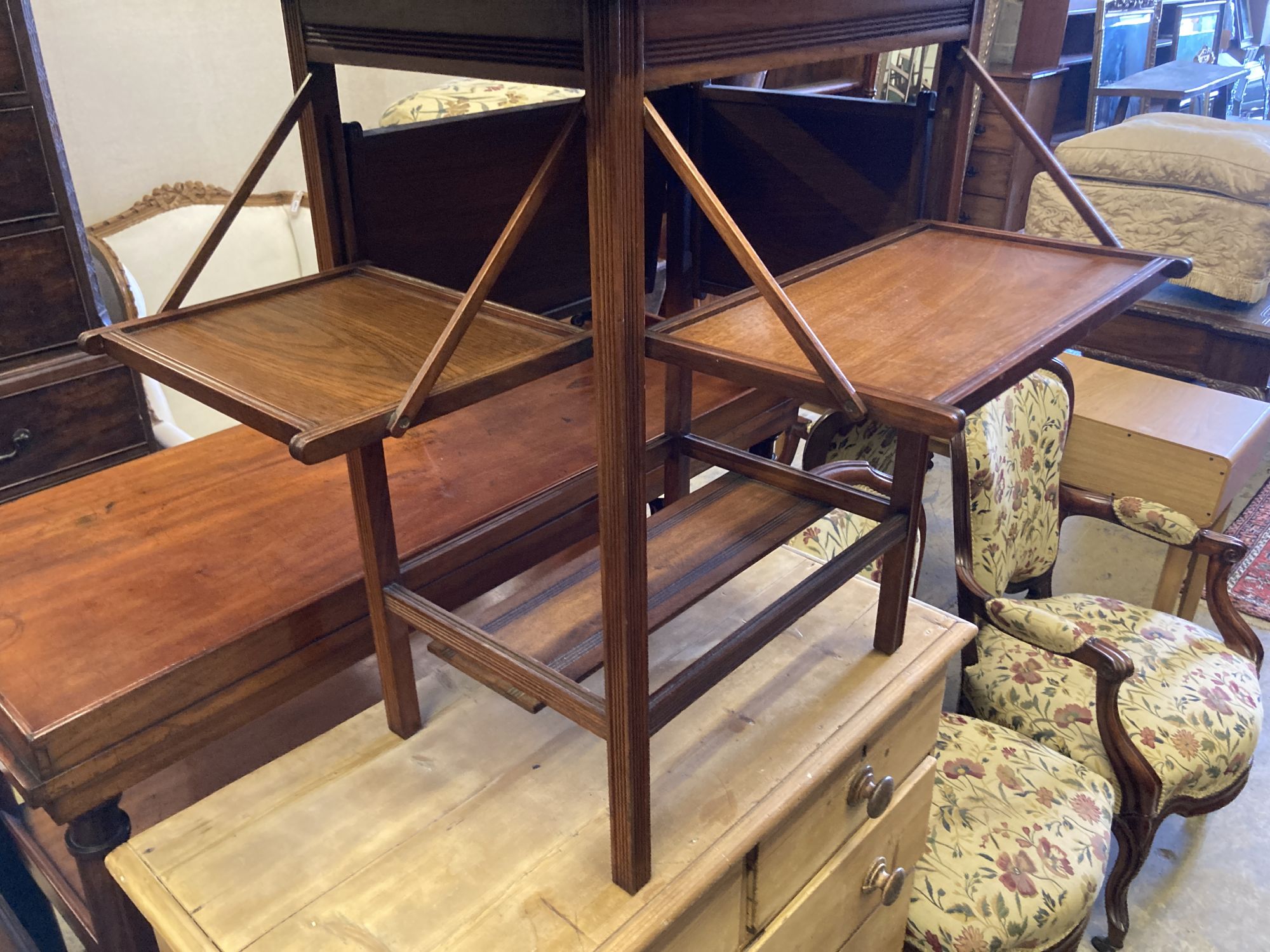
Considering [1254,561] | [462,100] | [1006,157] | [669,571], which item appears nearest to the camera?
[669,571]

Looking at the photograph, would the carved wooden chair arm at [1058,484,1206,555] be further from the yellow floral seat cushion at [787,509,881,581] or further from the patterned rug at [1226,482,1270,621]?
the patterned rug at [1226,482,1270,621]

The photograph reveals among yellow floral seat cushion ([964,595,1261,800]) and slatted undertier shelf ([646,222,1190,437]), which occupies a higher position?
slatted undertier shelf ([646,222,1190,437])

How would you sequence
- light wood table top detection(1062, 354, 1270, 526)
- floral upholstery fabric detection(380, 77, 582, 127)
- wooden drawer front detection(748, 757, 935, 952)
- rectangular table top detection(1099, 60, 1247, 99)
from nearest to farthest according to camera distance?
wooden drawer front detection(748, 757, 935, 952) → light wood table top detection(1062, 354, 1270, 526) → floral upholstery fabric detection(380, 77, 582, 127) → rectangular table top detection(1099, 60, 1247, 99)

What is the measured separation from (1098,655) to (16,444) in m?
2.07

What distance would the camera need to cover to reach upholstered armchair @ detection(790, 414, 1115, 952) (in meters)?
1.45

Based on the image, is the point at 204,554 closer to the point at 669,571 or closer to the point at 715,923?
the point at 669,571

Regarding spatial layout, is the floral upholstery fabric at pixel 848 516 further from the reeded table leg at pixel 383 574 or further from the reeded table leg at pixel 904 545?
the reeded table leg at pixel 383 574

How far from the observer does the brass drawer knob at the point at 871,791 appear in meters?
1.14

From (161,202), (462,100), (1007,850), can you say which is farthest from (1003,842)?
(161,202)

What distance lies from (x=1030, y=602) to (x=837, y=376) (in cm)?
162

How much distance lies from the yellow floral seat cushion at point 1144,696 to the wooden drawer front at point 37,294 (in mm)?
1898

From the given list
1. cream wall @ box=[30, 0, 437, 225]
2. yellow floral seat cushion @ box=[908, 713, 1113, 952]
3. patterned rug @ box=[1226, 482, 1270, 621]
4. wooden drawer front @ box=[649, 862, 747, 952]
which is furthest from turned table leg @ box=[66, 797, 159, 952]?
patterned rug @ box=[1226, 482, 1270, 621]

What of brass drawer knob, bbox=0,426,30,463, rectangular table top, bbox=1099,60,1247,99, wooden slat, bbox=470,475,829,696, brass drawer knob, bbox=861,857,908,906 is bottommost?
brass drawer knob, bbox=861,857,908,906

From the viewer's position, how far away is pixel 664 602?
3.36 feet
